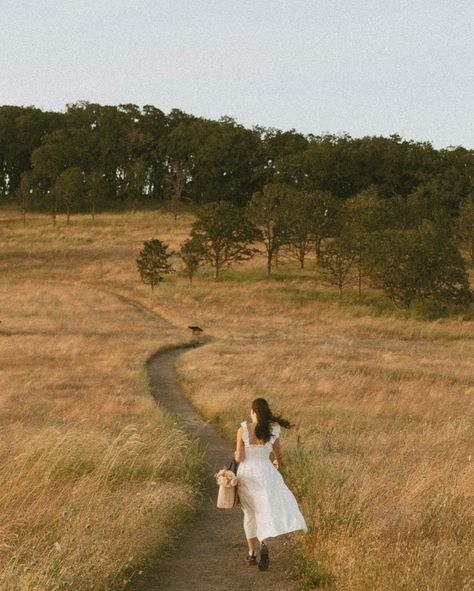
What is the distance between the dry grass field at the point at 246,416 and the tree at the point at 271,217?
1166 centimetres

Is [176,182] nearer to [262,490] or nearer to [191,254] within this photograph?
Answer: [191,254]

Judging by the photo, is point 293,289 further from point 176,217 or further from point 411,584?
point 411,584

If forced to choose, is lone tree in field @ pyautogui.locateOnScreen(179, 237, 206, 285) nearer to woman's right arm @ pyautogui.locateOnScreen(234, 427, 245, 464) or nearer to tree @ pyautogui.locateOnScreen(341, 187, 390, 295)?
tree @ pyautogui.locateOnScreen(341, 187, 390, 295)

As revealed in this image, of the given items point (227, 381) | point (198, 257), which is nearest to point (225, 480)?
point (227, 381)

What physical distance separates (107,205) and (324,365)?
3672 inches

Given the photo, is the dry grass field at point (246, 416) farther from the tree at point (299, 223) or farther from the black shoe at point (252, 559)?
the tree at point (299, 223)

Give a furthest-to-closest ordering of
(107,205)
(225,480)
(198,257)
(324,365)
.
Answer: (107,205) < (198,257) < (324,365) < (225,480)

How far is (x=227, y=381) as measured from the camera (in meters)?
28.1

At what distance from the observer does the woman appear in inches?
336

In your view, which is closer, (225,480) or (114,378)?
(225,480)

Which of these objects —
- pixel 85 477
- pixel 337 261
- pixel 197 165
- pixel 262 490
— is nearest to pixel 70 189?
pixel 197 165

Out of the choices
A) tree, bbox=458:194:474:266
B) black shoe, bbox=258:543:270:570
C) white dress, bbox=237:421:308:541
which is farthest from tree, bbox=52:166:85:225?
black shoe, bbox=258:543:270:570

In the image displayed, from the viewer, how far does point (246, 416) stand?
2055cm

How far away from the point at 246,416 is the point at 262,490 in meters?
11.8
